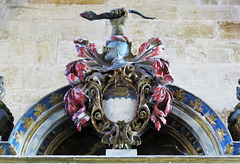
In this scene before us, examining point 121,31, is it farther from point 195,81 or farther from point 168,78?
point 195,81

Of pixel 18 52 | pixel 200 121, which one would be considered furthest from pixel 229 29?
pixel 18 52

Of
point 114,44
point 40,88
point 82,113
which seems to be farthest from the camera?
point 40,88

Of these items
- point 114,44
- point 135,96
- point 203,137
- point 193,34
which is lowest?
point 203,137

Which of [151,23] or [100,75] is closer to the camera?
[100,75]

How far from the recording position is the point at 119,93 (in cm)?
436

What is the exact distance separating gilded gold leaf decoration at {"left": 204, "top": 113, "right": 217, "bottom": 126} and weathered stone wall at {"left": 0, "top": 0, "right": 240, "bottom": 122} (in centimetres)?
88

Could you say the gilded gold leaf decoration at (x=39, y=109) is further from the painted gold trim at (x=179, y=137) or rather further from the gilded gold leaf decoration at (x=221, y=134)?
the gilded gold leaf decoration at (x=221, y=134)

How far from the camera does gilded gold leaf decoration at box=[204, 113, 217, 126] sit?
4324 mm

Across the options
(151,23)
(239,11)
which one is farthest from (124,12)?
(239,11)

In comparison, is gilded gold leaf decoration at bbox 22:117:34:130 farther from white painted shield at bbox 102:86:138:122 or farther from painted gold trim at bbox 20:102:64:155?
white painted shield at bbox 102:86:138:122

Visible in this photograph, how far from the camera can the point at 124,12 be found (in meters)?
4.66

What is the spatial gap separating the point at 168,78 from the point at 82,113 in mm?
596

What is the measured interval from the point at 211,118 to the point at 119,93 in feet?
2.00

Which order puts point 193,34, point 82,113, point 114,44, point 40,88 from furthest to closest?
point 193,34 < point 40,88 < point 114,44 < point 82,113
